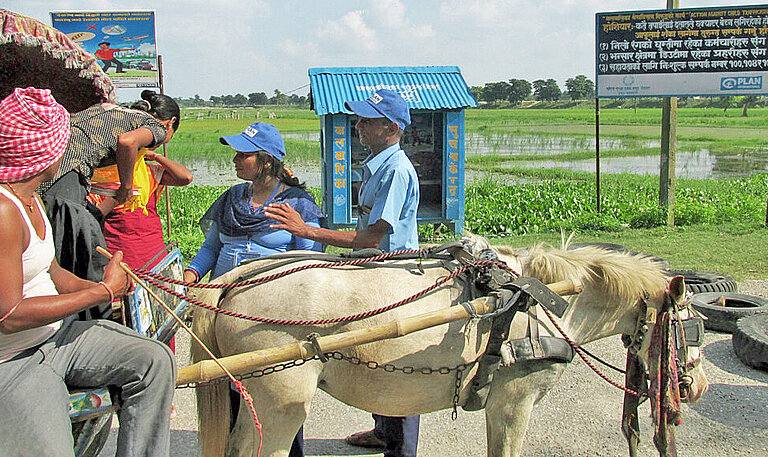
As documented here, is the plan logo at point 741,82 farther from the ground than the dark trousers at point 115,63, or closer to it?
closer to it

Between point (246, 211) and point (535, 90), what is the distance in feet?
215

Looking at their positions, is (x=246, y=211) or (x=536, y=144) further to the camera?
(x=536, y=144)

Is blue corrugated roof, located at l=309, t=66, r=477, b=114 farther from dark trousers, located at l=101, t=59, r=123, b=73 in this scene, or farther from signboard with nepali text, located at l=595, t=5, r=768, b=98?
dark trousers, located at l=101, t=59, r=123, b=73

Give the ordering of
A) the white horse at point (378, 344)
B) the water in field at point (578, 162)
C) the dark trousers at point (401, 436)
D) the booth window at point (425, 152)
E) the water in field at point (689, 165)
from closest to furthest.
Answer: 1. the white horse at point (378, 344)
2. the dark trousers at point (401, 436)
3. the booth window at point (425, 152)
4. the water in field at point (578, 162)
5. the water in field at point (689, 165)

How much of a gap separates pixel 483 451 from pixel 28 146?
10.9 feet

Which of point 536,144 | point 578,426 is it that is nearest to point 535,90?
point 536,144

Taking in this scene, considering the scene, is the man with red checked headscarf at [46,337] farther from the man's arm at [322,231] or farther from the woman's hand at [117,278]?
the man's arm at [322,231]

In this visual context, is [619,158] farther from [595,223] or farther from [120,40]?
[120,40]

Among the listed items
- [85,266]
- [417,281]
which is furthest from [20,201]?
[417,281]

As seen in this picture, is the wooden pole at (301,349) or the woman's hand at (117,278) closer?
the woman's hand at (117,278)

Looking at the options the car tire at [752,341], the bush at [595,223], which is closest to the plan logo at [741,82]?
the bush at [595,223]

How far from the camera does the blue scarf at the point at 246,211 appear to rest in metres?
3.59

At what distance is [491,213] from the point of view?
11672mm

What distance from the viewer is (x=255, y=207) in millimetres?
3672
